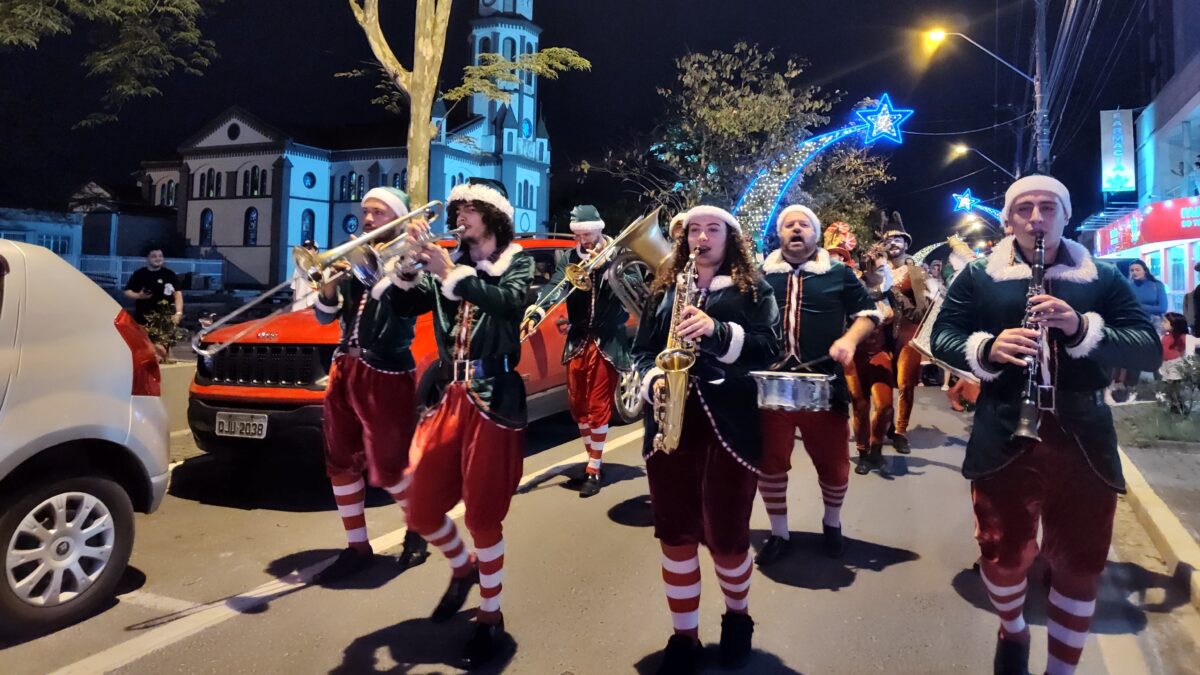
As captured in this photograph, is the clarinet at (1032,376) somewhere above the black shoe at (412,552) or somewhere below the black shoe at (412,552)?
above

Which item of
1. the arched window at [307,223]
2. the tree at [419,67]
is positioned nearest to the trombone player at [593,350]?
the tree at [419,67]

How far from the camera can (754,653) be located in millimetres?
3389

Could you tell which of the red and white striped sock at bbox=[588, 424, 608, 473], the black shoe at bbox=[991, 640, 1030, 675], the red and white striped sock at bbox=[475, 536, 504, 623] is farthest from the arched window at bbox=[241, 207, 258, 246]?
the black shoe at bbox=[991, 640, 1030, 675]

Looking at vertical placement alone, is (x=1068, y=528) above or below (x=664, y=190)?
below

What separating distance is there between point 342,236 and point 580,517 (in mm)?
48934

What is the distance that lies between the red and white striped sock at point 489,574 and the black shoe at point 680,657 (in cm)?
73

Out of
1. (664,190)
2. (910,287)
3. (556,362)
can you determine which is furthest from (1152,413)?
(664,190)

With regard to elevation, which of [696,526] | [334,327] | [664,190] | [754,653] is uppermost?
[664,190]

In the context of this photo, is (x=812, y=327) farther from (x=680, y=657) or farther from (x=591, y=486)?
(x=591, y=486)

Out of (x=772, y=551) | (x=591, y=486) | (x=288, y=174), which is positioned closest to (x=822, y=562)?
(x=772, y=551)

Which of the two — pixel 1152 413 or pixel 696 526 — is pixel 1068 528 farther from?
pixel 1152 413

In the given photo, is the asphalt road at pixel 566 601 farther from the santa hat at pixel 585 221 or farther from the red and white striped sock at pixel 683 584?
the santa hat at pixel 585 221

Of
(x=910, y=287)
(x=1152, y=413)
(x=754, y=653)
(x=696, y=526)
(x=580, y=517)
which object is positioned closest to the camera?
(x=696, y=526)

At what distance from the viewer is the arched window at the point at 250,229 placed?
4959cm
